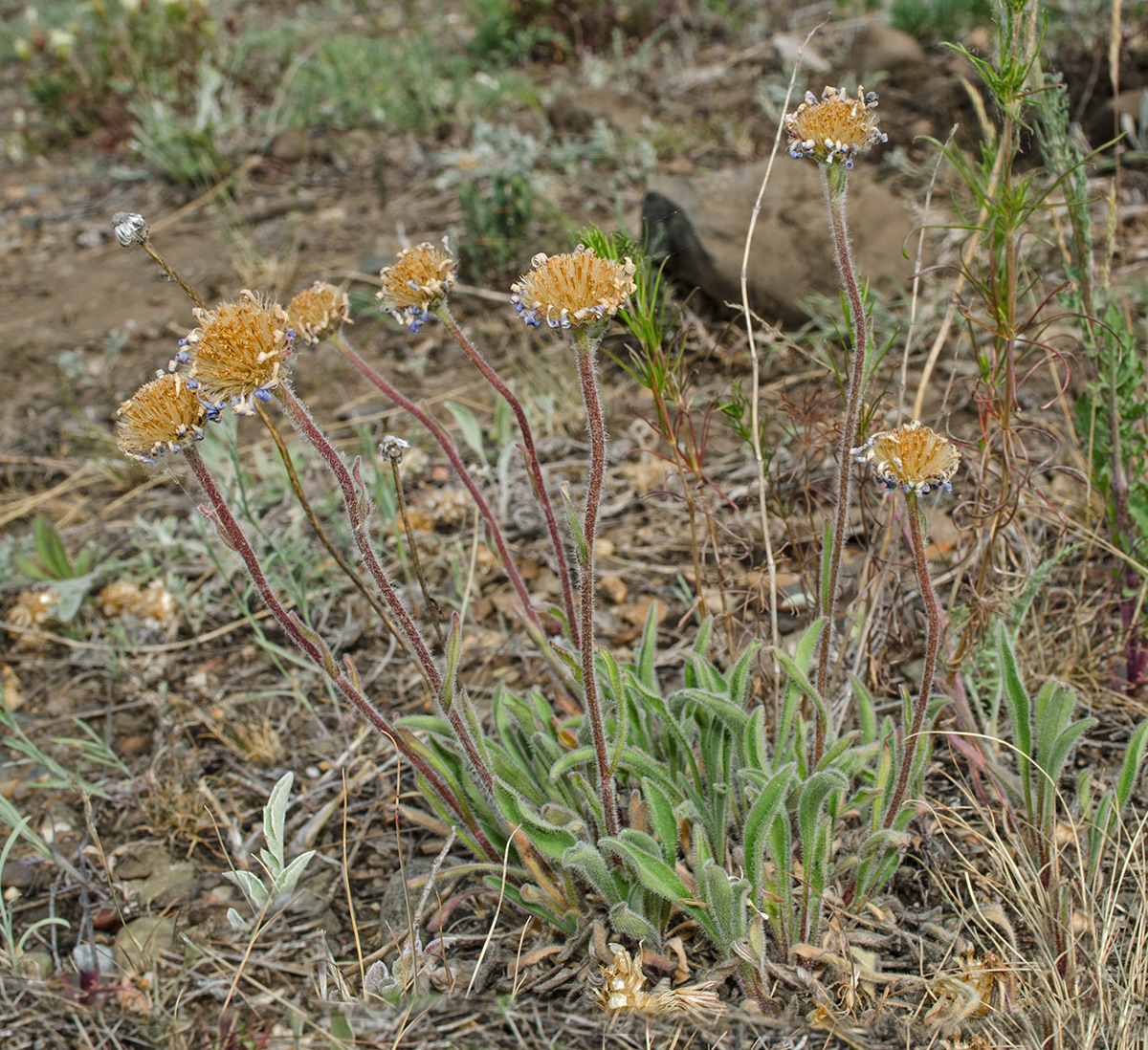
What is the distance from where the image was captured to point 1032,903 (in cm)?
193

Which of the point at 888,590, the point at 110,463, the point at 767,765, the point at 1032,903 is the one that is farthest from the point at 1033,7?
the point at 110,463

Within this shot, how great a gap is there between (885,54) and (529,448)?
187 inches

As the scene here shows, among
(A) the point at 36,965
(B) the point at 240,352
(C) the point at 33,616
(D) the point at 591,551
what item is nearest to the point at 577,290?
(D) the point at 591,551

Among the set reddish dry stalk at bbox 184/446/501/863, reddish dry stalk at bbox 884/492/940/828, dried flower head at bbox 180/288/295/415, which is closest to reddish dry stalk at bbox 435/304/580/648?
dried flower head at bbox 180/288/295/415

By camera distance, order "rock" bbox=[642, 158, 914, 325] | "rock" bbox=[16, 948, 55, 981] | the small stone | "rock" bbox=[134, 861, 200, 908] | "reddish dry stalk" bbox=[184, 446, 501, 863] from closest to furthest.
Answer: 1. "reddish dry stalk" bbox=[184, 446, 501, 863]
2. "rock" bbox=[16, 948, 55, 981]
3. "rock" bbox=[134, 861, 200, 908]
4. the small stone
5. "rock" bbox=[642, 158, 914, 325]

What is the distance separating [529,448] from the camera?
2.03 meters

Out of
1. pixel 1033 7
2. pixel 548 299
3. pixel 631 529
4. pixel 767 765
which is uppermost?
pixel 1033 7

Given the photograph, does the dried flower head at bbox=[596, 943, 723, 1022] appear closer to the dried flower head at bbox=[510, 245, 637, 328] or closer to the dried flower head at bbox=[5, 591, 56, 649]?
the dried flower head at bbox=[510, 245, 637, 328]

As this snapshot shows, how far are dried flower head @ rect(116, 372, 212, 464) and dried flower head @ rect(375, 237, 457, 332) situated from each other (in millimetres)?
483

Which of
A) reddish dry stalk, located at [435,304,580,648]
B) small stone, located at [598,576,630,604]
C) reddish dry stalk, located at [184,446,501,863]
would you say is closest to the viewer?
reddish dry stalk, located at [184,446,501,863]

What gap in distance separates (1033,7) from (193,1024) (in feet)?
9.04

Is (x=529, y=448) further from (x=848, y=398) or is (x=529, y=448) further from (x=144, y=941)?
(x=144, y=941)

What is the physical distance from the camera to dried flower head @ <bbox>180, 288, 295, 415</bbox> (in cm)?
161

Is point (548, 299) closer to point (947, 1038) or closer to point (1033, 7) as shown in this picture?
point (1033, 7)
